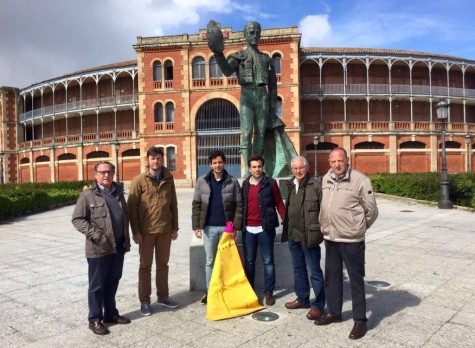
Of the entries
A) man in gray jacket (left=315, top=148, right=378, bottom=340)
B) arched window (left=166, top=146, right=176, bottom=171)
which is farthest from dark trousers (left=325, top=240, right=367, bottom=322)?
arched window (left=166, top=146, right=176, bottom=171)

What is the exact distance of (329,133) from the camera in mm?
29484

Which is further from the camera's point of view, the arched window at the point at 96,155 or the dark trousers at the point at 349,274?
the arched window at the point at 96,155

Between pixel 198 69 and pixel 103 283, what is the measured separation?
2651 centimetres

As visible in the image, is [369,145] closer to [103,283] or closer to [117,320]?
[117,320]

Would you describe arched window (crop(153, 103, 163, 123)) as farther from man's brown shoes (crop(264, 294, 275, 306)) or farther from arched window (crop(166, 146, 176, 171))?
man's brown shoes (crop(264, 294, 275, 306))

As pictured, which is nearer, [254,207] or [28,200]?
[254,207]

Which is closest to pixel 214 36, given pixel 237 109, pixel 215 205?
pixel 215 205

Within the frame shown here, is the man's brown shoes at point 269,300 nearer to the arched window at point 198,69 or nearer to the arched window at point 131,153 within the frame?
the arched window at point 198,69

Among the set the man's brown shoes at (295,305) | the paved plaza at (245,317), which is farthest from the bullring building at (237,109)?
the man's brown shoes at (295,305)

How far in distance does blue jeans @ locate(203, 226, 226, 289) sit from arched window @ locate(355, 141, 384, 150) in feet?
90.8

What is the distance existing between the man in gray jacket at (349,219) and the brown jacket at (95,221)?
205 cm

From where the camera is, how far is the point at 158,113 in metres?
29.2

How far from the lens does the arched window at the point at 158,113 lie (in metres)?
29.1

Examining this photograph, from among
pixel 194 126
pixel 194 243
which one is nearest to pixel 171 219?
pixel 194 243
